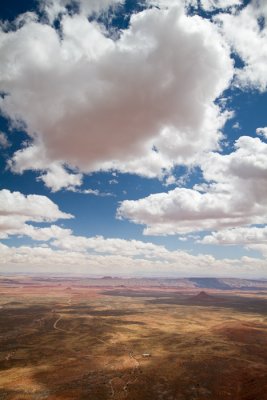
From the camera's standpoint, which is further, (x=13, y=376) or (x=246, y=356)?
(x=246, y=356)

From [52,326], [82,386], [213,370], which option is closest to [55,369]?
[82,386]

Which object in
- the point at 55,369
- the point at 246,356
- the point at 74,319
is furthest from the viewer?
the point at 74,319

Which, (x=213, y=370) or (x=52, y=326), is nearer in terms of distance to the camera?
(x=213, y=370)

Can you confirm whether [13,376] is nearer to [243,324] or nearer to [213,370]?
[213,370]

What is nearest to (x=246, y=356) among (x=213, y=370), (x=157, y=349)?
(x=213, y=370)

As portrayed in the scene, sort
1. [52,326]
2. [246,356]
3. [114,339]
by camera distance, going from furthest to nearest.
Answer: [52,326], [114,339], [246,356]

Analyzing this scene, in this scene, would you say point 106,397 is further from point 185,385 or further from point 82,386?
point 185,385

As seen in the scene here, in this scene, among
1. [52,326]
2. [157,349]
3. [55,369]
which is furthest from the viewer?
[52,326]

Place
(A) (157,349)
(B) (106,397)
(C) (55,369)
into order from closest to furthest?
(B) (106,397)
(C) (55,369)
(A) (157,349)

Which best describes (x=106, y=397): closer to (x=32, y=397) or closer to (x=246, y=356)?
(x=32, y=397)
